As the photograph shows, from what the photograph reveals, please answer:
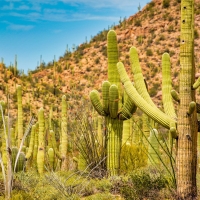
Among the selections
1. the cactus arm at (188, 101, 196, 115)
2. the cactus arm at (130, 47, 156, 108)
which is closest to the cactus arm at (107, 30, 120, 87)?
the cactus arm at (130, 47, 156, 108)

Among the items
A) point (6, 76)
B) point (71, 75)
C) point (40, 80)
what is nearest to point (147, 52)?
point (71, 75)

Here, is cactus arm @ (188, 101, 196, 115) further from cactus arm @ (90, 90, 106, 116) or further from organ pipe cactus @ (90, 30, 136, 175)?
cactus arm @ (90, 90, 106, 116)

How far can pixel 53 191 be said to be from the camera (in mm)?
6223

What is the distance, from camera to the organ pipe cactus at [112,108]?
23.3 feet

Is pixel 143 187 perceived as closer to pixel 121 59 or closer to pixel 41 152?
pixel 41 152

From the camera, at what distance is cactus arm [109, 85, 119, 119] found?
6.96 metres

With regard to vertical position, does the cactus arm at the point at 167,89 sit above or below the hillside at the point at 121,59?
below

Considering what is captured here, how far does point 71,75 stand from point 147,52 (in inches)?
284

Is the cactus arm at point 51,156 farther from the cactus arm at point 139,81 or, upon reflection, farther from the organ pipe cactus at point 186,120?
the organ pipe cactus at point 186,120

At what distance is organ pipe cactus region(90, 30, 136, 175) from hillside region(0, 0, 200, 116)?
19.7 metres

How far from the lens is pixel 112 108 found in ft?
23.5

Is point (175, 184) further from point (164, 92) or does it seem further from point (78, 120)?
point (78, 120)

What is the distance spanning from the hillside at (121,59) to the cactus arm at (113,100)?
20.1m

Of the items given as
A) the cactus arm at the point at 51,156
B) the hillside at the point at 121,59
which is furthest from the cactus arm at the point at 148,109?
the hillside at the point at 121,59
